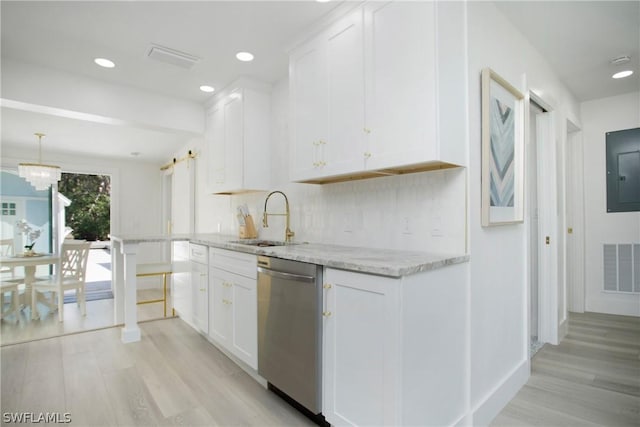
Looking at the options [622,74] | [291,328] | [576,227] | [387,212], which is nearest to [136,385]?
[291,328]

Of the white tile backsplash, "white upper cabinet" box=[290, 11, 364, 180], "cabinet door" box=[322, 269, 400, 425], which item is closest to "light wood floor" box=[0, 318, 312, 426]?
"cabinet door" box=[322, 269, 400, 425]

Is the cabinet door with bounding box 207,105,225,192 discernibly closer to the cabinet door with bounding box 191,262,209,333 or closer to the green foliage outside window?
the cabinet door with bounding box 191,262,209,333

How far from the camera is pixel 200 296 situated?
3.15 metres

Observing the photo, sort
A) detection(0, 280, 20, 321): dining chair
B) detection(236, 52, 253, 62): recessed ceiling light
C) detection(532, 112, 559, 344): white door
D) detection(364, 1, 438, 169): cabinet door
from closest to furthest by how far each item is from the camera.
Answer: detection(364, 1, 438, 169): cabinet door
detection(236, 52, 253, 62): recessed ceiling light
detection(532, 112, 559, 344): white door
detection(0, 280, 20, 321): dining chair

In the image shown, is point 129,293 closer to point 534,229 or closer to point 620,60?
point 534,229

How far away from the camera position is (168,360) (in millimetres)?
2701

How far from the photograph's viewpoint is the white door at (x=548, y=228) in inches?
119

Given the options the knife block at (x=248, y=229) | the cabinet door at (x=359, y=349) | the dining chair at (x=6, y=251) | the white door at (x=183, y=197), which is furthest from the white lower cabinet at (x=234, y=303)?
the dining chair at (x=6, y=251)

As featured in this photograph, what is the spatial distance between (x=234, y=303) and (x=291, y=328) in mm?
802

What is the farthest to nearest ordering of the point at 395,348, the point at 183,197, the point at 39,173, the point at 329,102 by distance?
the point at 183,197 → the point at 39,173 → the point at 329,102 → the point at 395,348

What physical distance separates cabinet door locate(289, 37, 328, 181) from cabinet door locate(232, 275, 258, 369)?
2.92 ft

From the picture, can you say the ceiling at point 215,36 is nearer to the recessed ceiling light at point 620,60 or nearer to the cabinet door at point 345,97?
the recessed ceiling light at point 620,60

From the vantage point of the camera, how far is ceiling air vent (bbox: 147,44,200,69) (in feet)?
8.78

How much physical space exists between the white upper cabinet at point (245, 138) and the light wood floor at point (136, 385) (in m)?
1.62
